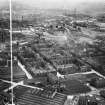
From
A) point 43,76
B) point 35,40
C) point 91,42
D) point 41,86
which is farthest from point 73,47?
point 41,86

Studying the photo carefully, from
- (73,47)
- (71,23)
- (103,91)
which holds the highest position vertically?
(71,23)

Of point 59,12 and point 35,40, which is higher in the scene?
point 59,12

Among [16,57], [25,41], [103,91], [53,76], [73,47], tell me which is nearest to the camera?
[103,91]

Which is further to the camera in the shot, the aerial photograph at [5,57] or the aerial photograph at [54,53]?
the aerial photograph at [54,53]

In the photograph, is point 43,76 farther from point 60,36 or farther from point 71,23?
point 71,23

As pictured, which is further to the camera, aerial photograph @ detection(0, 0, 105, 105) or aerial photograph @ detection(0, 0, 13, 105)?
aerial photograph @ detection(0, 0, 105, 105)

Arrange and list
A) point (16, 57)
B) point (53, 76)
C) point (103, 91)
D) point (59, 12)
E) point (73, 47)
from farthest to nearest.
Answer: point (59, 12)
point (73, 47)
point (16, 57)
point (53, 76)
point (103, 91)

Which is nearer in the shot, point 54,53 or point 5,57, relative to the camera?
point 5,57

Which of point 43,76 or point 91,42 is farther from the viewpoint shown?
point 91,42
